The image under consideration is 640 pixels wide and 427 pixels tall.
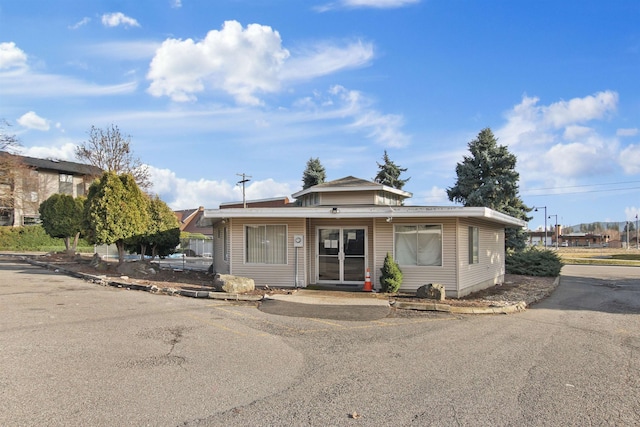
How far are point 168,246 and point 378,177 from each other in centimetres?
2241

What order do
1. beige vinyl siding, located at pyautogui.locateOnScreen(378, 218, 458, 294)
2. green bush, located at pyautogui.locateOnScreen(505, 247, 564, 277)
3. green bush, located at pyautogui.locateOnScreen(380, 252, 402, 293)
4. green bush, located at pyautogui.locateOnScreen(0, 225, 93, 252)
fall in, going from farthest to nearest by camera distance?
green bush, located at pyautogui.locateOnScreen(0, 225, 93, 252) → green bush, located at pyautogui.locateOnScreen(505, 247, 564, 277) → beige vinyl siding, located at pyautogui.locateOnScreen(378, 218, 458, 294) → green bush, located at pyautogui.locateOnScreen(380, 252, 402, 293)

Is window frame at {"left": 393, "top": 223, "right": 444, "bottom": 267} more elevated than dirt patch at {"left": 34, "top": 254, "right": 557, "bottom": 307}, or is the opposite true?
window frame at {"left": 393, "top": 223, "right": 444, "bottom": 267}

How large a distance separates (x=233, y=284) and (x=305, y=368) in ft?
24.3

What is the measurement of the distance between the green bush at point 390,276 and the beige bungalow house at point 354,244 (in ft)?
1.57

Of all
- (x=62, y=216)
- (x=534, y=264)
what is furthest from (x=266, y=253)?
(x=62, y=216)

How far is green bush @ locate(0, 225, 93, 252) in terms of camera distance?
127 ft

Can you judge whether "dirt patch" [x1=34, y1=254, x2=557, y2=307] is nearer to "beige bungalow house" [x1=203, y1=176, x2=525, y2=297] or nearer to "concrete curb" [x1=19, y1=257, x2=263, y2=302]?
"concrete curb" [x1=19, y1=257, x2=263, y2=302]

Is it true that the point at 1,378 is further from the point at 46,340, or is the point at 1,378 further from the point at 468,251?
the point at 468,251

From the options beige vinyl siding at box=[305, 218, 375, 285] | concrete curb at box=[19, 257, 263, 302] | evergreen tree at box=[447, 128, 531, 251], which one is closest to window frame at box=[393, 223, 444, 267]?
beige vinyl siding at box=[305, 218, 375, 285]

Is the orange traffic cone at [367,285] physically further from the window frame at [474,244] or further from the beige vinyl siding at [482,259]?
the window frame at [474,244]

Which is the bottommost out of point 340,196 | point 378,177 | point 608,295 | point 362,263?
point 608,295

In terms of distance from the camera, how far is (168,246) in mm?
22453

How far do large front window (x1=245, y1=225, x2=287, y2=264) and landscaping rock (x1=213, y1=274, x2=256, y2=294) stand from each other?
4.75 ft

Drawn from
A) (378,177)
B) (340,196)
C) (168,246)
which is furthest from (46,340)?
(378,177)
